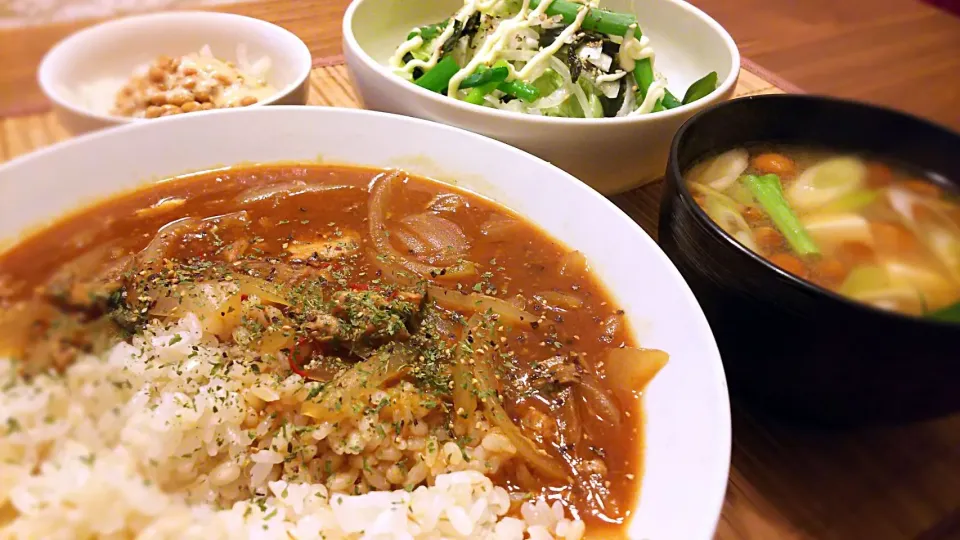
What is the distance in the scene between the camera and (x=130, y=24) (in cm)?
132

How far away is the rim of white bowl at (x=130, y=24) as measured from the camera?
1002mm

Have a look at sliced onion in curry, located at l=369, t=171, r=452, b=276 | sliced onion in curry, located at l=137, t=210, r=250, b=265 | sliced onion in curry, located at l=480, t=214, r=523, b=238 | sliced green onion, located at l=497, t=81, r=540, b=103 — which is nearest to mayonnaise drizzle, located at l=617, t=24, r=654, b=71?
sliced green onion, located at l=497, t=81, r=540, b=103

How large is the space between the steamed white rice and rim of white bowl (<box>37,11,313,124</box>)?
455 millimetres

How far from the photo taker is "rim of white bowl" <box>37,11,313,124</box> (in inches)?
39.4

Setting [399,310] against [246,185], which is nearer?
[399,310]

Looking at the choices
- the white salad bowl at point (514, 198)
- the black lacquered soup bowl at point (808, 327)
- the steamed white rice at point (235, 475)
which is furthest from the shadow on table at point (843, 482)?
the steamed white rice at point (235, 475)

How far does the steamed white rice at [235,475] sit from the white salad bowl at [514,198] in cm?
27

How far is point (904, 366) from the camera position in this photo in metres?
1.44

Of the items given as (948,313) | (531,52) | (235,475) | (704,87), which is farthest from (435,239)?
(948,313)

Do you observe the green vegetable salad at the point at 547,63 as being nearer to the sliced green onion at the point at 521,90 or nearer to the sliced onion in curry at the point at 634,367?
the sliced green onion at the point at 521,90

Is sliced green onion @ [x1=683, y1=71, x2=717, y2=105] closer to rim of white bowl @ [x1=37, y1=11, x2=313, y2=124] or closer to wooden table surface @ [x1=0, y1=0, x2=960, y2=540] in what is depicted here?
wooden table surface @ [x1=0, y1=0, x2=960, y2=540]

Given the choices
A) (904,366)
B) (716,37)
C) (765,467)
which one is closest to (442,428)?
(765,467)

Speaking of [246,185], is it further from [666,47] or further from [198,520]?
[666,47]

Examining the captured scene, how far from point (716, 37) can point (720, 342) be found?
1598 mm
